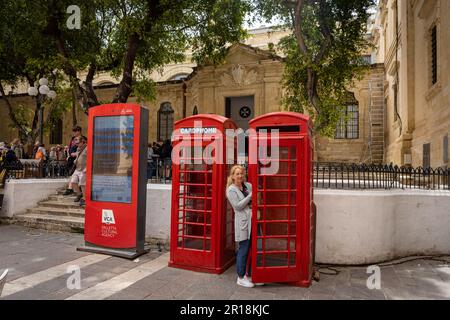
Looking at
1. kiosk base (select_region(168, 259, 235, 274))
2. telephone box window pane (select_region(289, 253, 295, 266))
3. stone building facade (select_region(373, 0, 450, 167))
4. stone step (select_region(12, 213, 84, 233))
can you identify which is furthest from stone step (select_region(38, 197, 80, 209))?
stone building facade (select_region(373, 0, 450, 167))

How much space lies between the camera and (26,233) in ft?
28.0

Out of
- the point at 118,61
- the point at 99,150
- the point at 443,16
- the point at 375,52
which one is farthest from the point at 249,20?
the point at 375,52

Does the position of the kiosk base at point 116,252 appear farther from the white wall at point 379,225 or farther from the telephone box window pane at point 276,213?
the white wall at point 379,225

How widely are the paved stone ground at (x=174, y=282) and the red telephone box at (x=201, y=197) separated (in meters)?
0.31

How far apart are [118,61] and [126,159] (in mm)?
9862

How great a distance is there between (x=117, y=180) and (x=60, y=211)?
3.86m

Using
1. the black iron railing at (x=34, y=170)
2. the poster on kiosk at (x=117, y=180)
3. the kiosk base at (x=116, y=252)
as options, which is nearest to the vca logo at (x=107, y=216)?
the poster on kiosk at (x=117, y=180)

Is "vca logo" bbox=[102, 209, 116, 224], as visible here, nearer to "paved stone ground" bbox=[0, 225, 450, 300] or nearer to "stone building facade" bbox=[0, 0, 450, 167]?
"paved stone ground" bbox=[0, 225, 450, 300]

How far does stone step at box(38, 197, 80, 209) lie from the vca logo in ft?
10.4

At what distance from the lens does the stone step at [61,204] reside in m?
9.60

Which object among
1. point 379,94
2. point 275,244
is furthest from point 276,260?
point 379,94

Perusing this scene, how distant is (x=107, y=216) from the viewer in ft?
22.2

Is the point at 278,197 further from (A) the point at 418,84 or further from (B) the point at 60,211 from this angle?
(A) the point at 418,84

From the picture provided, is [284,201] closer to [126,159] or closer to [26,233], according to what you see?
[126,159]
